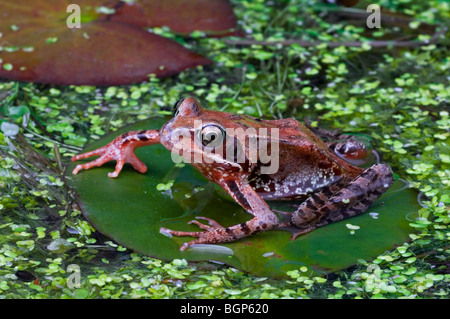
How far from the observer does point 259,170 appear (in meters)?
3.82

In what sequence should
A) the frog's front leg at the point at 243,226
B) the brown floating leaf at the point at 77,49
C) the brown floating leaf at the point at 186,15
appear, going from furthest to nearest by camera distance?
1. the brown floating leaf at the point at 186,15
2. the brown floating leaf at the point at 77,49
3. the frog's front leg at the point at 243,226

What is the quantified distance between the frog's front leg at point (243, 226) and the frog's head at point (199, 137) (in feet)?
0.64

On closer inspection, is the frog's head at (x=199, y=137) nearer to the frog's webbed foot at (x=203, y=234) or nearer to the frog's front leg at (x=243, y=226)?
the frog's front leg at (x=243, y=226)

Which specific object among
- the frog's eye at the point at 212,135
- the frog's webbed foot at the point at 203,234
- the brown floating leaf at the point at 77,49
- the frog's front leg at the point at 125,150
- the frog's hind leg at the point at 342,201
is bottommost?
the frog's webbed foot at the point at 203,234

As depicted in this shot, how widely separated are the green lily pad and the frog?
0.06 m

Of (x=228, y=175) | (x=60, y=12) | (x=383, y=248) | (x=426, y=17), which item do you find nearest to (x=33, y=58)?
(x=60, y=12)

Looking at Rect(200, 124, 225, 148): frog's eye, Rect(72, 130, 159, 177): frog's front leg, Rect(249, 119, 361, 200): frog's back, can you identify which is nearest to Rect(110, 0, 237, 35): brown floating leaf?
Rect(72, 130, 159, 177): frog's front leg

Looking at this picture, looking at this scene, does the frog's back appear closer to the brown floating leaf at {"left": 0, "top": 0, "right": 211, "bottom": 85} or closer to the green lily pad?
the green lily pad

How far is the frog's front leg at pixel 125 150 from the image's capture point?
12.6 ft

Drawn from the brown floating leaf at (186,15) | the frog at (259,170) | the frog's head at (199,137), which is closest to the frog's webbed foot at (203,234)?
the frog at (259,170)

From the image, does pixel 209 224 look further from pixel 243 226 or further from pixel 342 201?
pixel 342 201

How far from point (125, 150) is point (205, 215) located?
2.27ft

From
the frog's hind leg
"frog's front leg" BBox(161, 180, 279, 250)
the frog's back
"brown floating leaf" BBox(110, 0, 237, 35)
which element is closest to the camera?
"frog's front leg" BBox(161, 180, 279, 250)

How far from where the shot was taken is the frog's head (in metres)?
3.52
